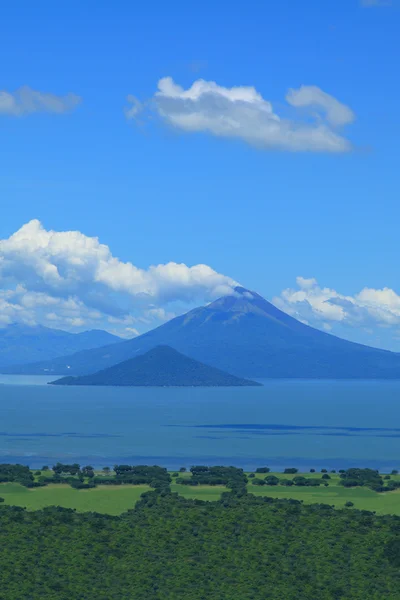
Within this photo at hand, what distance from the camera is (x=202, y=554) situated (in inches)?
2458

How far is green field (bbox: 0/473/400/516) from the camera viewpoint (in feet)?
287

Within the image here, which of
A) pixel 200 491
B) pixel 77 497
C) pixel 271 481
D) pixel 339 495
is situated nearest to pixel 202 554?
pixel 77 497

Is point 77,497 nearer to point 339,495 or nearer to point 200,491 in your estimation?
point 200,491

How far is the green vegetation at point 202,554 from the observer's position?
55875 millimetres

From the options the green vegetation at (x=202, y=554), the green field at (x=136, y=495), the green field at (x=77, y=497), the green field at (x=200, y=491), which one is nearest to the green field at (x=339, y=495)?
the green field at (x=136, y=495)

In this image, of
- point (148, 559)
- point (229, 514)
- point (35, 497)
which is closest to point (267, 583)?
point (148, 559)

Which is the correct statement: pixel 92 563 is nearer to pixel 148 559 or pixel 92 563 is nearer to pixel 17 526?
pixel 148 559

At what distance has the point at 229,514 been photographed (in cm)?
7006

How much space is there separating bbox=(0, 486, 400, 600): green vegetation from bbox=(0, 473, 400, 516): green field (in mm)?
13678

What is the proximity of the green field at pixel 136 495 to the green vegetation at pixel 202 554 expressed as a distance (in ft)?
44.9

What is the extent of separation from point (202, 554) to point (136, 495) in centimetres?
3202

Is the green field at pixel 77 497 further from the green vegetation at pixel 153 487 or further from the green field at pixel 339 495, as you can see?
the green field at pixel 339 495

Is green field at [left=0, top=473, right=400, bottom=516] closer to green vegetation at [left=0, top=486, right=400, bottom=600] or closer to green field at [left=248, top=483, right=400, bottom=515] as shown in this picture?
green field at [left=248, top=483, right=400, bottom=515]

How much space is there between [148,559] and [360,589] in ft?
45.4
